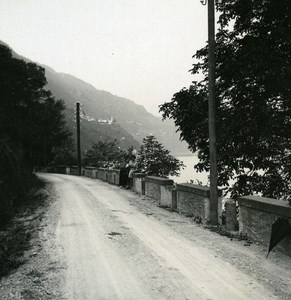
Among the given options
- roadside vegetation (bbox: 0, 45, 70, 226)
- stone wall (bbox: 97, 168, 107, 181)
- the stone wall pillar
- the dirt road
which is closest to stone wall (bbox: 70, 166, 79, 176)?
stone wall (bbox: 97, 168, 107, 181)

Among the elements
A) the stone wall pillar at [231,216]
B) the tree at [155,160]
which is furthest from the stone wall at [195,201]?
the tree at [155,160]

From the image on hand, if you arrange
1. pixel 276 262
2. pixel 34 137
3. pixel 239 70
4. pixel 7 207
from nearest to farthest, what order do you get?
pixel 276 262, pixel 239 70, pixel 7 207, pixel 34 137

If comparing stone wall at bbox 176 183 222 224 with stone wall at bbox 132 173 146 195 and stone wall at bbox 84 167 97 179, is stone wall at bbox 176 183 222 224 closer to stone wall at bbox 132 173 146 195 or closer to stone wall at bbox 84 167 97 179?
stone wall at bbox 132 173 146 195

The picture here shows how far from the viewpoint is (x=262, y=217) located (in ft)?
22.1

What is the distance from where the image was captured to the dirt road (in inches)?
174

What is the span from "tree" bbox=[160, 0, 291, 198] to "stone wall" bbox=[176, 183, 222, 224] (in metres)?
1.41

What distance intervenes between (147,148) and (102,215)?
1018 centimetres

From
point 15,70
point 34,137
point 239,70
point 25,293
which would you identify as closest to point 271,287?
point 25,293

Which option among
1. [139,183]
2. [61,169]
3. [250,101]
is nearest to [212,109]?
[250,101]

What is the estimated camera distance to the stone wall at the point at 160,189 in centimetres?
1255

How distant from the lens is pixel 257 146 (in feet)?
33.4

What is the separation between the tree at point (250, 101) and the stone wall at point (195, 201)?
A: 141 cm

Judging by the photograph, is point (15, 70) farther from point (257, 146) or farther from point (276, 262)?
point (276, 262)

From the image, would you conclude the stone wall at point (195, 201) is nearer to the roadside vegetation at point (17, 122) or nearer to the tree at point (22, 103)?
the roadside vegetation at point (17, 122)
